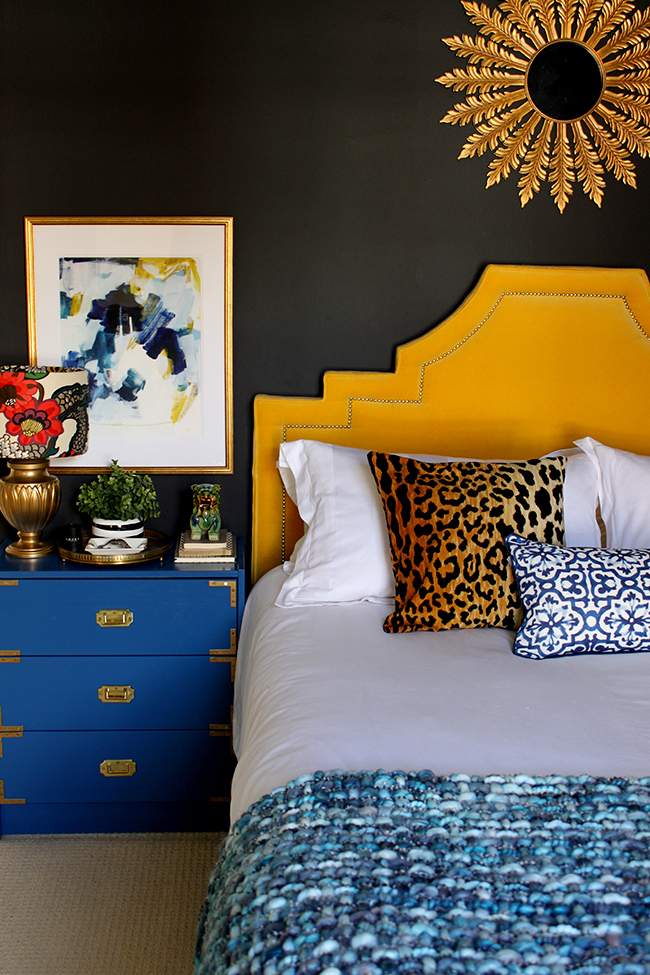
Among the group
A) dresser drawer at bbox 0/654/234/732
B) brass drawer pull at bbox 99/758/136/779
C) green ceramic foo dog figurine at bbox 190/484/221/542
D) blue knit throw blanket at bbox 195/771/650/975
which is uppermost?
green ceramic foo dog figurine at bbox 190/484/221/542

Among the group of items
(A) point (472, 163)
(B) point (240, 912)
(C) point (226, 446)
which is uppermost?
(A) point (472, 163)

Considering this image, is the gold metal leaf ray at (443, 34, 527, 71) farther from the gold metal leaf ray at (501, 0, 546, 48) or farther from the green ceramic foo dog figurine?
the green ceramic foo dog figurine

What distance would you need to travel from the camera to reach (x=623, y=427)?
2.53 m

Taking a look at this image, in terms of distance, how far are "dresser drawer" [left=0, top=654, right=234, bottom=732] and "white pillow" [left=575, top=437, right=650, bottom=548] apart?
1181mm

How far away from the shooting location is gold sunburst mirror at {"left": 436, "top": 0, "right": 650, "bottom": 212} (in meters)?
2.37

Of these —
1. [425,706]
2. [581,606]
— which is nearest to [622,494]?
[581,606]

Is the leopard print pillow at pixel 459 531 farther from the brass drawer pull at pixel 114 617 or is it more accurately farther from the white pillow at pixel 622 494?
the brass drawer pull at pixel 114 617

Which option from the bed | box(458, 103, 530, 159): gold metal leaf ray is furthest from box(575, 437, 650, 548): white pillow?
box(458, 103, 530, 159): gold metal leaf ray

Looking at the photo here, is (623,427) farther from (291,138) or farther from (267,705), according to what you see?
(267,705)

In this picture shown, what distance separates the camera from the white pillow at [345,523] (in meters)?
2.04

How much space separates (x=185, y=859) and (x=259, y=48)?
245cm

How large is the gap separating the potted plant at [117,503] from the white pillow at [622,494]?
1.33 m

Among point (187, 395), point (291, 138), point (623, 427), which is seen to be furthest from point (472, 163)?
point (187, 395)

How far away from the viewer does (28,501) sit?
224cm
